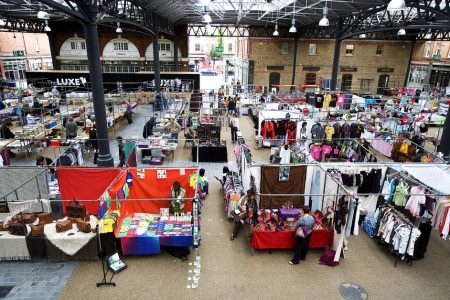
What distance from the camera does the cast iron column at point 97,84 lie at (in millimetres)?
11430

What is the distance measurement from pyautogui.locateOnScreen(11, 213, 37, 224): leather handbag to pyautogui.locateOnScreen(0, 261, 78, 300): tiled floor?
1.08 metres

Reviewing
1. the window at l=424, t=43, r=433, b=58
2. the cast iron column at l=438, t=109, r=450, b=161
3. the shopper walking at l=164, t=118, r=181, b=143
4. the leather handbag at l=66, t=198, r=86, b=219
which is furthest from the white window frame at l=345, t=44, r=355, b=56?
the leather handbag at l=66, t=198, r=86, b=219

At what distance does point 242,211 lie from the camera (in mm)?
9188

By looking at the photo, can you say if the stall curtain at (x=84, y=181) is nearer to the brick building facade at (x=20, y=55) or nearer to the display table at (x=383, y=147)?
the display table at (x=383, y=147)

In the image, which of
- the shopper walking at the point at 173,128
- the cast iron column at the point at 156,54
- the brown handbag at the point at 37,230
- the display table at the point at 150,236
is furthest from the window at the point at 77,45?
the display table at the point at 150,236

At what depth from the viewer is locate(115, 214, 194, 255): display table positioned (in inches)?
327

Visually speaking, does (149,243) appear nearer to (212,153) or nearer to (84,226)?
(84,226)

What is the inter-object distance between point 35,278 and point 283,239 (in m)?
6.42

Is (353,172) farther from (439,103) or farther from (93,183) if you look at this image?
(439,103)

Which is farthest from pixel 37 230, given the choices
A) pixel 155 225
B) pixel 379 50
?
pixel 379 50

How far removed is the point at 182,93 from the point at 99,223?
23097 millimetres

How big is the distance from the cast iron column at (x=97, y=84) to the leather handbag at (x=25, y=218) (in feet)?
15.0

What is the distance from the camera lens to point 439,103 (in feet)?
81.0

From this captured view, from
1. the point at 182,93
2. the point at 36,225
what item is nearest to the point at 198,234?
the point at 36,225
